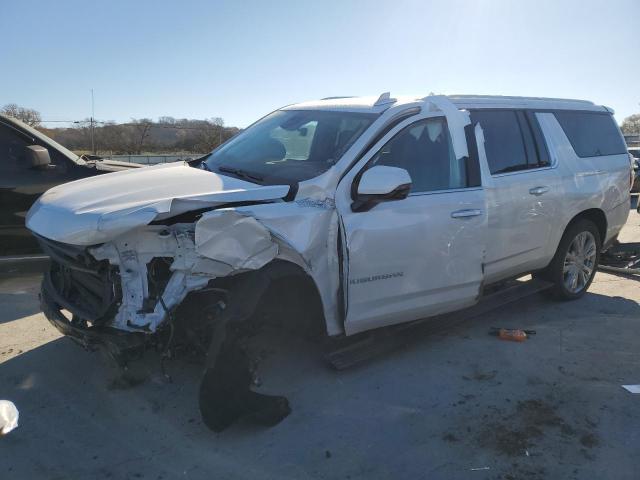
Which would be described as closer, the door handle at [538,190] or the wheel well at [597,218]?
the door handle at [538,190]

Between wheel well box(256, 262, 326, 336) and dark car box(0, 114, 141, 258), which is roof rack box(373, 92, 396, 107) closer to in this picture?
wheel well box(256, 262, 326, 336)

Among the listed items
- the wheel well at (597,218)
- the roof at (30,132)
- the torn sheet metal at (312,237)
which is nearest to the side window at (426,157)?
the torn sheet metal at (312,237)

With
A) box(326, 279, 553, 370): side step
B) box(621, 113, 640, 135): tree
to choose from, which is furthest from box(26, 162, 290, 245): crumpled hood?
box(621, 113, 640, 135): tree

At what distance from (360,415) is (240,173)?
73.6 inches

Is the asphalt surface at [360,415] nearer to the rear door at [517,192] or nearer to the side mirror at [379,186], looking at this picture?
the rear door at [517,192]

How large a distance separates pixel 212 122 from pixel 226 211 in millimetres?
17914

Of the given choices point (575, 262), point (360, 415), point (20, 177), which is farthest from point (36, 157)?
point (575, 262)

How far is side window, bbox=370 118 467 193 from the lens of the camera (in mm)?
3979

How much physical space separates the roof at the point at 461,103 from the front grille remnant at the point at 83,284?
219 centimetres

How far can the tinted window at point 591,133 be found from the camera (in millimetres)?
5539

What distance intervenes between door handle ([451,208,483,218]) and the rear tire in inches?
66.7

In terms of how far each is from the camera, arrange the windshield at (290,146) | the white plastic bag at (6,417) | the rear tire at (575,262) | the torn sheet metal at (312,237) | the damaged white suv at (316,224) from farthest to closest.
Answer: the rear tire at (575,262) → the windshield at (290,146) → the torn sheet metal at (312,237) → the damaged white suv at (316,224) → the white plastic bag at (6,417)

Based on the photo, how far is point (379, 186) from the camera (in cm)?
357

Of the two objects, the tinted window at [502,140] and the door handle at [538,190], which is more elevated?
the tinted window at [502,140]
